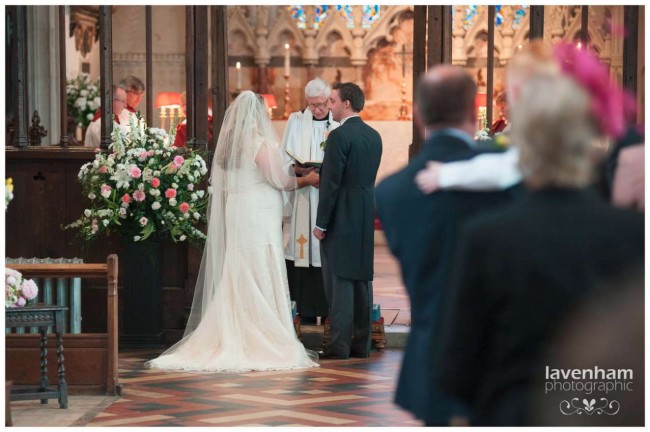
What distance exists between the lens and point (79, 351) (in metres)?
6.40

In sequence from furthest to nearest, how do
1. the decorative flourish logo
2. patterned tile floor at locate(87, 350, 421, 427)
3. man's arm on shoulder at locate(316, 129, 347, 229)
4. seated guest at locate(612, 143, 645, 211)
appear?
1. man's arm on shoulder at locate(316, 129, 347, 229)
2. patterned tile floor at locate(87, 350, 421, 427)
3. seated guest at locate(612, 143, 645, 211)
4. the decorative flourish logo

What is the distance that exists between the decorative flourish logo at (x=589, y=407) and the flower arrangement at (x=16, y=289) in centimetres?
363

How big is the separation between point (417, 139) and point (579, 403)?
5818 mm

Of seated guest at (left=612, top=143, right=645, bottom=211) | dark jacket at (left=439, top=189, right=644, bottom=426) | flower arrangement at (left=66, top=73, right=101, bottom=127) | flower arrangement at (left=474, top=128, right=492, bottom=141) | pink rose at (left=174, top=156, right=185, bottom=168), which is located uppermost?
flower arrangement at (left=66, top=73, right=101, bottom=127)

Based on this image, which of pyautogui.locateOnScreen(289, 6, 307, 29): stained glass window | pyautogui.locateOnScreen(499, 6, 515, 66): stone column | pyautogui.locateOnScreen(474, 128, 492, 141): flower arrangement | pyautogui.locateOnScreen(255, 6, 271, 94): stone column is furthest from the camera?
pyautogui.locateOnScreen(289, 6, 307, 29): stained glass window

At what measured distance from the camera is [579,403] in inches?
109

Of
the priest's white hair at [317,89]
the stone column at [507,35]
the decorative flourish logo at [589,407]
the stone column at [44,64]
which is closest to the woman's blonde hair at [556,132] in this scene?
the decorative flourish logo at [589,407]

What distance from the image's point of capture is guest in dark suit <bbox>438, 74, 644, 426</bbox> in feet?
7.59

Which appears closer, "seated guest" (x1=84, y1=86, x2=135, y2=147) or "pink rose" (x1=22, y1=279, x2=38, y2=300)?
"pink rose" (x1=22, y1=279, x2=38, y2=300)

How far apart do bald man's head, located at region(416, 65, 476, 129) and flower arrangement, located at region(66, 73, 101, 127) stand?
33.3ft

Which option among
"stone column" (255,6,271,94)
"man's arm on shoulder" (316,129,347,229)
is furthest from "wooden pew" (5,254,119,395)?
"stone column" (255,6,271,94)

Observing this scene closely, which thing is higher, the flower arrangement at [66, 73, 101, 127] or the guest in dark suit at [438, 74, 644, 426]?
the flower arrangement at [66, 73, 101, 127]

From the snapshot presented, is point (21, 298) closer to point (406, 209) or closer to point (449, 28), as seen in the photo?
point (406, 209)

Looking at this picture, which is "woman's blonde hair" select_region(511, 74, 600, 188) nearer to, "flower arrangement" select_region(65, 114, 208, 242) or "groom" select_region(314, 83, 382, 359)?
"groom" select_region(314, 83, 382, 359)
